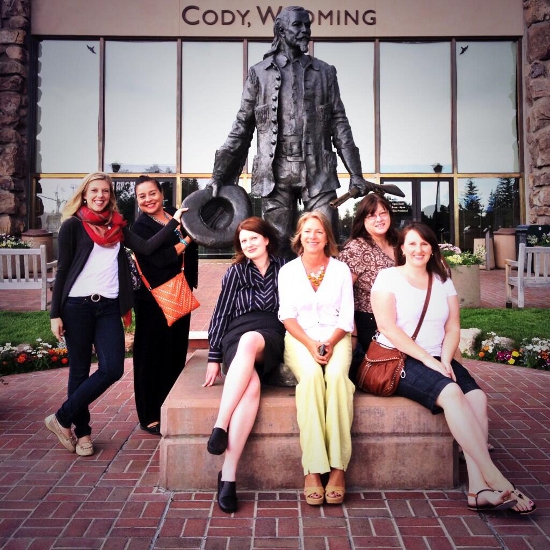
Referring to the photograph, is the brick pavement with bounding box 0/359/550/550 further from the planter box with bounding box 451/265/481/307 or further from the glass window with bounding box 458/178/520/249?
the glass window with bounding box 458/178/520/249

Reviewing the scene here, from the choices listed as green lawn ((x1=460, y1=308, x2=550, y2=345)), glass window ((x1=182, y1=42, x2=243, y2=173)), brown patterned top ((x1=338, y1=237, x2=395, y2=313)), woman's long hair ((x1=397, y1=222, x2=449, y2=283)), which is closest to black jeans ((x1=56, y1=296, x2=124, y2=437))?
brown patterned top ((x1=338, y1=237, x2=395, y2=313))

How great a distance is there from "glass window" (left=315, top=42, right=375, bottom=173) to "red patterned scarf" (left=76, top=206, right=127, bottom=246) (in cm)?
1334

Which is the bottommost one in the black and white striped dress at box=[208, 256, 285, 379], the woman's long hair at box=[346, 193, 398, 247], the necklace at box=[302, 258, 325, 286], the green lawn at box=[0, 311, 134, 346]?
the green lawn at box=[0, 311, 134, 346]

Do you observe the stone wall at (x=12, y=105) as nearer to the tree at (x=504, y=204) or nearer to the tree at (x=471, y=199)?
the tree at (x=471, y=199)

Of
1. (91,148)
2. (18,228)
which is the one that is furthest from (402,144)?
(18,228)

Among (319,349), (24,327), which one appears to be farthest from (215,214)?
(24,327)

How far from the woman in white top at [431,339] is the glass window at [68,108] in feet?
48.2

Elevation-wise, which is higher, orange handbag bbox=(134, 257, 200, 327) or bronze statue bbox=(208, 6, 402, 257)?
bronze statue bbox=(208, 6, 402, 257)

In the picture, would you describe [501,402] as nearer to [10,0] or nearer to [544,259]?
[544,259]

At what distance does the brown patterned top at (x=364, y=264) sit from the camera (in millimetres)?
3779

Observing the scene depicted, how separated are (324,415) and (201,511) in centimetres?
76

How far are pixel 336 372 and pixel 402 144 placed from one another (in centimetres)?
1468

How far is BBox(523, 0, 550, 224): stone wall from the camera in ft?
50.0

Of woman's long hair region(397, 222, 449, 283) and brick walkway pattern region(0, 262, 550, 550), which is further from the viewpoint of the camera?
woman's long hair region(397, 222, 449, 283)
